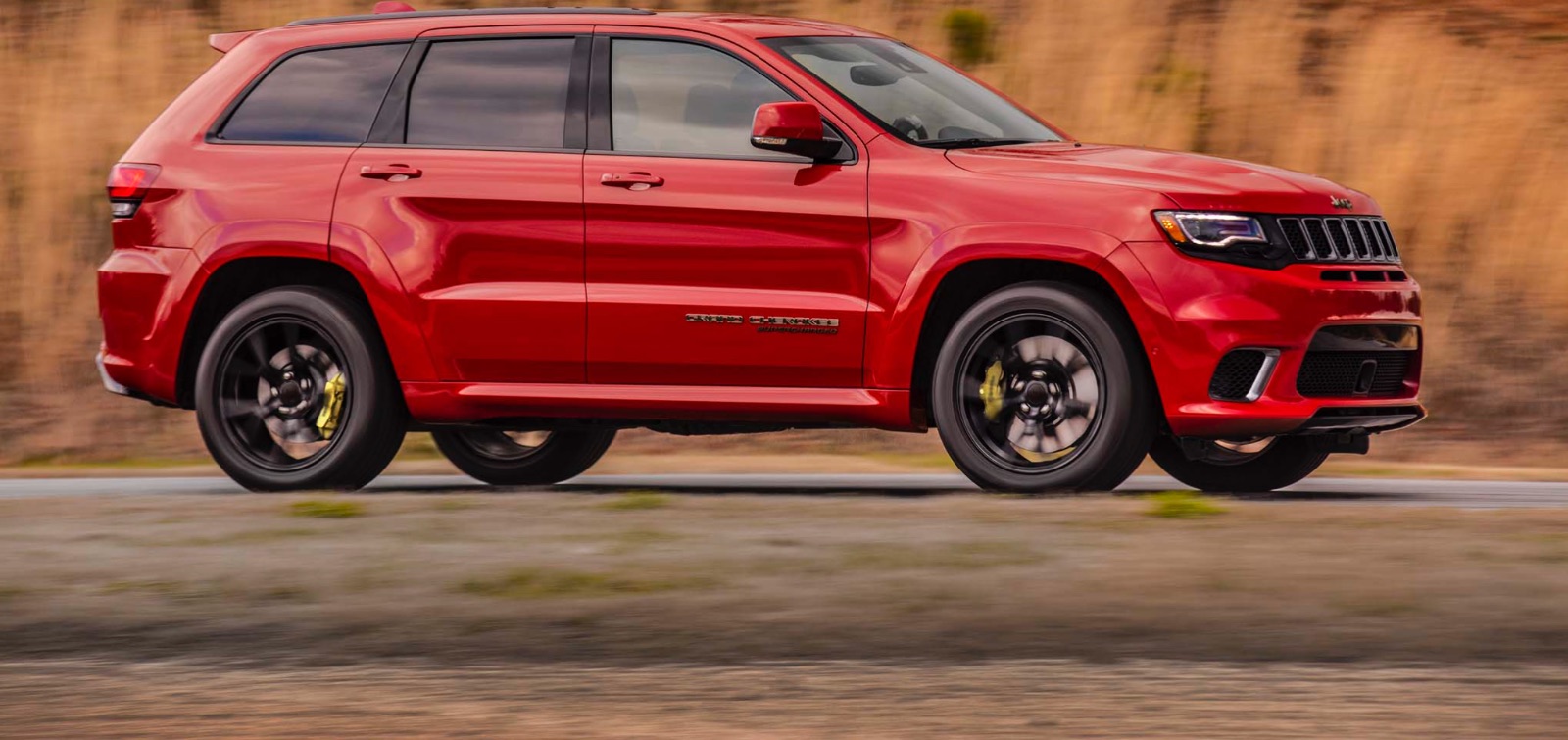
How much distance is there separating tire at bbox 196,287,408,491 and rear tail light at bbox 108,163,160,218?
67 cm

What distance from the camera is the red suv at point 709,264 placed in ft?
26.8

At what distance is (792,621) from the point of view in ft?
20.2

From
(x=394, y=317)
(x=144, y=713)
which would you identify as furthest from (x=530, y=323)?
(x=144, y=713)

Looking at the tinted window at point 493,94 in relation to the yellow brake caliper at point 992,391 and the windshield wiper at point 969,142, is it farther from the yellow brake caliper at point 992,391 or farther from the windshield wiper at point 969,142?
the yellow brake caliper at point 992,391

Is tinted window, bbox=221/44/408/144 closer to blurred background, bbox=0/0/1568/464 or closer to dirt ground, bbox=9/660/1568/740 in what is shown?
dirt ground, bbox=9/660/1568/740

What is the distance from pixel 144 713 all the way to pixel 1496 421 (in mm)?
10283

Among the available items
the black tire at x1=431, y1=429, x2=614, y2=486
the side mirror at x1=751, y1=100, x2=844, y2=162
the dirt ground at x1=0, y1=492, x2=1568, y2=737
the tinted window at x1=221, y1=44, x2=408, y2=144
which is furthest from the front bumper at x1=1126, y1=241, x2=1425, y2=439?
the black tire at x1=431, y1=429, x2=614, y2=486

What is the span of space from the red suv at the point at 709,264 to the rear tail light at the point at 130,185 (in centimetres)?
1

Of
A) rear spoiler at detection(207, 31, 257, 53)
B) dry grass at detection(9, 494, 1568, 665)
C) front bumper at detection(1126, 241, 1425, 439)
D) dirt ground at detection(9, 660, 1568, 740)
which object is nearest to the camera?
dirt ground at detection(9, 660, 1568, 740)

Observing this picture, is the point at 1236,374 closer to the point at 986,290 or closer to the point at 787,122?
the point at 986,290

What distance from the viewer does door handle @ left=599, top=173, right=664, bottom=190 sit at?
8.67 metres

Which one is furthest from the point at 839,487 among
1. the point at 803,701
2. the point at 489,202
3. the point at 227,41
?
the point at 803,701

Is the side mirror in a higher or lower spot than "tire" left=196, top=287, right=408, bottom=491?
higher

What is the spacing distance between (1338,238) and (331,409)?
3.84 meters
